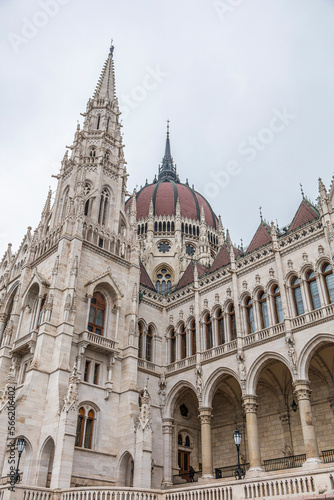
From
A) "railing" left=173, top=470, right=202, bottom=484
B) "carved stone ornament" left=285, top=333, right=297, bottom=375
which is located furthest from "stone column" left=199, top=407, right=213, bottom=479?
"carved stone ornament" left=285, top=333, right=297, bottom=375

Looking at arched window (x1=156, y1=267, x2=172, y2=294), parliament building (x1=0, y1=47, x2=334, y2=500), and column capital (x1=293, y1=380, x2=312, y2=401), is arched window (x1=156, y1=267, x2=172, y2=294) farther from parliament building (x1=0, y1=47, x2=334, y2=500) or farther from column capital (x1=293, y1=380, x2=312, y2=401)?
column capital (x1=293, y1=380, x2=312, y2=401)

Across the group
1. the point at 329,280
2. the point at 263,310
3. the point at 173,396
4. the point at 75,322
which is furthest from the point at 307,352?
the point at 75,322

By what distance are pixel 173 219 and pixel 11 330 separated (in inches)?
972

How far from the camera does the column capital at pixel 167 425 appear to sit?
26688mm

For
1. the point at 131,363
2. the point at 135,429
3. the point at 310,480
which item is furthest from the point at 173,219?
the point at 310,480

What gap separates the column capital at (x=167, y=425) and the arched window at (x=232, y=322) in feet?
20.2

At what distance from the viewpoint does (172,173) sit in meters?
64.0

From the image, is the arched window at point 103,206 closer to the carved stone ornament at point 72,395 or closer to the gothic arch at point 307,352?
the carved stone ornament at point 72,395

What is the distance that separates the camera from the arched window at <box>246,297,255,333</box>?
83.3 ft

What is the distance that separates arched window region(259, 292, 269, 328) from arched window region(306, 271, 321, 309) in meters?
2.71

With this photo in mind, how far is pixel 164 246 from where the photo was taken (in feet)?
152

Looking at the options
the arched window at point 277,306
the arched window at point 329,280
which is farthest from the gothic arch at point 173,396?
the arched window at point 329,280

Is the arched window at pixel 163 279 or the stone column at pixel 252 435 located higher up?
the arched window at pixel 163 279

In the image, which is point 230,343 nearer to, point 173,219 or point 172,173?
point 173,219
